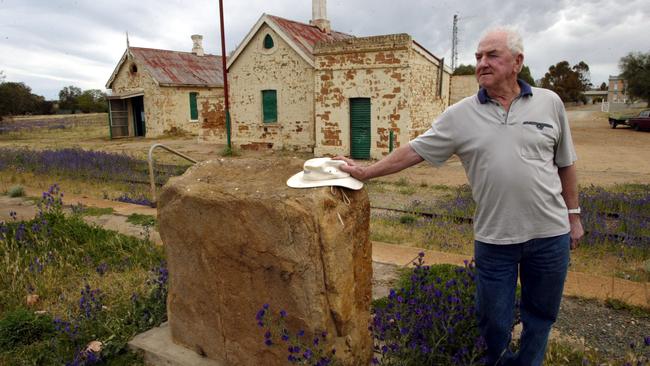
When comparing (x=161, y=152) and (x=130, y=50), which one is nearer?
(x=161, y=152)

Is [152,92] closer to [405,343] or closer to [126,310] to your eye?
[126,310]

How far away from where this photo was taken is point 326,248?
2.58 meters

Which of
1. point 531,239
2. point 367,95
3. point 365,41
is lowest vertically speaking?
point 531,239

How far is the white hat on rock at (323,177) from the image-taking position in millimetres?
2775

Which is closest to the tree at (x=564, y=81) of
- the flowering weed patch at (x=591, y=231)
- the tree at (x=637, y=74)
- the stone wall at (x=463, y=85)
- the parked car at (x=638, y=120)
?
the tree at (x=637, y=74)

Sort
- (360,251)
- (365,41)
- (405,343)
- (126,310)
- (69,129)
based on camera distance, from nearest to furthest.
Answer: (405,343)
(360,251)
(126,310)
(365,41)
(69,129)

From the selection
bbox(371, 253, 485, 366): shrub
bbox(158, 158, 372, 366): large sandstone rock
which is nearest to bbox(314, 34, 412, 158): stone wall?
bbox(158, 158, 372, 366): large sandstone rock

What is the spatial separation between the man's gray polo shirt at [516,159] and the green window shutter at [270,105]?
17.1 m

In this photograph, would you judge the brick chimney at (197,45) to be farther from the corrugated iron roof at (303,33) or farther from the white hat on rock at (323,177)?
the white hat on rock at (323,177)

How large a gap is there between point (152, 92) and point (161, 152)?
33.1 feet

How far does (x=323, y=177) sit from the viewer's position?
110 inches

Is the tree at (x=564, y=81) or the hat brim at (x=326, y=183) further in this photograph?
the tree at (x=564, y=81)

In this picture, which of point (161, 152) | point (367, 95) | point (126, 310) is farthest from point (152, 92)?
point (126, 310)

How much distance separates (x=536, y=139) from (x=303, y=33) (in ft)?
58.4
